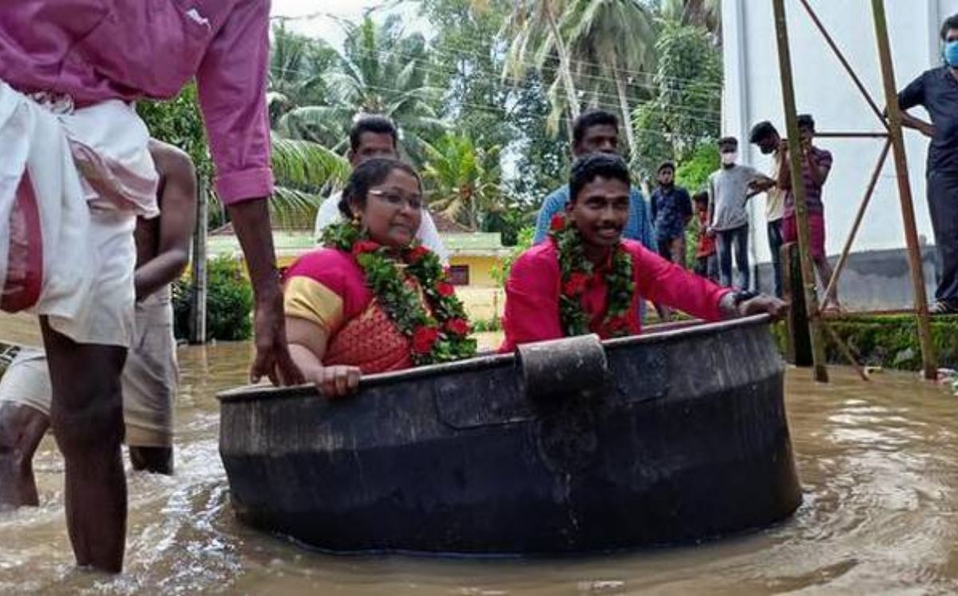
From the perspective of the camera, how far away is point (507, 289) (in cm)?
371

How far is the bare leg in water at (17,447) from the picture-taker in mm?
3527

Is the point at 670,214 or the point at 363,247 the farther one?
the point at 670,214

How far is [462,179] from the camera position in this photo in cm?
3559

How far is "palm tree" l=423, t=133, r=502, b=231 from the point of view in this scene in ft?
115

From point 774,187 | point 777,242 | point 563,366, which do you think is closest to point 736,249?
point 777,242

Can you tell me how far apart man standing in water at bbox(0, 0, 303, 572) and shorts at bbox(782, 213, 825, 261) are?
5967mm

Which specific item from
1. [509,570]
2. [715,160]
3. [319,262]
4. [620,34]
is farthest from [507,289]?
[620,34]

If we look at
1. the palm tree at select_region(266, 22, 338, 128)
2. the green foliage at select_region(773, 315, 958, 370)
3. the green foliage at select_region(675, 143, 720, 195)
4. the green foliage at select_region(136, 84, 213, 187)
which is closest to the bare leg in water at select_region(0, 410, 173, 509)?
the green foliage at select_region(773, 315, 958, 370)

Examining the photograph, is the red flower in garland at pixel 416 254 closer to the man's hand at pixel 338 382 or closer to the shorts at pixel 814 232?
the man's hand at pixel 338 382

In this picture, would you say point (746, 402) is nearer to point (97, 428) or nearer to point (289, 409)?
point (289, 409)

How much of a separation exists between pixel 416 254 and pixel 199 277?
37.1ft

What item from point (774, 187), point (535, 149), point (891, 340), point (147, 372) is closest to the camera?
point (147, 372)

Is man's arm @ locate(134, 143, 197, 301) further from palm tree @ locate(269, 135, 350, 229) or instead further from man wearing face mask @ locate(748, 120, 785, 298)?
palm tree @ locate(269, 135, 350, 229)

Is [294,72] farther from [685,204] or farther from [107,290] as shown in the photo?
[107,290]
